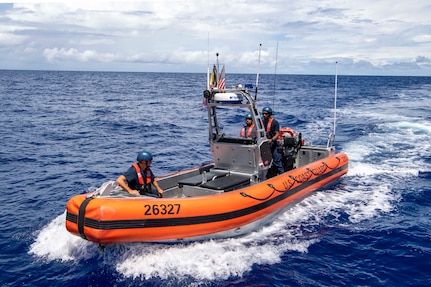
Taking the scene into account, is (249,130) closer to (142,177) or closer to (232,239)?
(232,239)

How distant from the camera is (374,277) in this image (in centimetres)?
695

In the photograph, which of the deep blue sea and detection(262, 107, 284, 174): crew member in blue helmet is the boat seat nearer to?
the deep blue sea

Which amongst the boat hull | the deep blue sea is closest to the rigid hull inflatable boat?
the boat hull

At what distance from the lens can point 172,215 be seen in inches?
286

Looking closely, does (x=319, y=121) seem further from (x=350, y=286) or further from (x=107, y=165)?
(x=350, y=286)

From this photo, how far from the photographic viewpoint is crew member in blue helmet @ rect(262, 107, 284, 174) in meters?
10.2

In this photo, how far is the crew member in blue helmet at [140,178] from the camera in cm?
763

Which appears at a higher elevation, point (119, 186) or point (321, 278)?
point (119, 186)

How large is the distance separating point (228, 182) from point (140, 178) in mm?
2059

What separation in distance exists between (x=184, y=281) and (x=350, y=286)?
8.89 feet

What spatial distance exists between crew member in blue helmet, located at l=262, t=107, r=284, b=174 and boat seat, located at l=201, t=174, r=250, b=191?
1335 millimetres

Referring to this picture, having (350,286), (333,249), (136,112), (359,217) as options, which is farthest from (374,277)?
(136,112)

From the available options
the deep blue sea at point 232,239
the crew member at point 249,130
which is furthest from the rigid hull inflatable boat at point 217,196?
the deep blue sea at point 232,239

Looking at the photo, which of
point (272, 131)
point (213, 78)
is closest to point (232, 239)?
point (272, 131)
